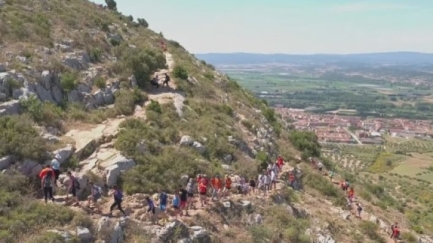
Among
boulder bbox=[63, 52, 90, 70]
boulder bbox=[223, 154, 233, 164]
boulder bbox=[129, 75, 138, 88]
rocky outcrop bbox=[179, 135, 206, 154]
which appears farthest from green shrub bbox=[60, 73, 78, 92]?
boulder bbox=[223, 154, 233, 164]

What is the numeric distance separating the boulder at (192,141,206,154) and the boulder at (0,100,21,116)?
29.4ft

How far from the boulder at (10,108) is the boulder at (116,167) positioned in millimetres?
5546

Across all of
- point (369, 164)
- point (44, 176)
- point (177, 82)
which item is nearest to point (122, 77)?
point (177, 82)

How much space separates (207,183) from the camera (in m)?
22.2

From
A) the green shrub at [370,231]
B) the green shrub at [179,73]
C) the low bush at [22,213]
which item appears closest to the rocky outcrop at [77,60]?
the green shrub at [179,73]

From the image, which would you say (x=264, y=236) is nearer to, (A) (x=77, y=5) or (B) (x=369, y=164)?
(A) (x=77, y=5)

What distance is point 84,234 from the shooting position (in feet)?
55.0

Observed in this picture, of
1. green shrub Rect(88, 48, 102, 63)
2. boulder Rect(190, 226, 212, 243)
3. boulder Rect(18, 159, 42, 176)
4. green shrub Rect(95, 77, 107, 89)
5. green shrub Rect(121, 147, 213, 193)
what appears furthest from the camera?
green shrub Rect(88, 48, 102, 63)

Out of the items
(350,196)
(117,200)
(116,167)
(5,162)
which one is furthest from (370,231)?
(5,162)

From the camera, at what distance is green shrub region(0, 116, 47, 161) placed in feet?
64.5

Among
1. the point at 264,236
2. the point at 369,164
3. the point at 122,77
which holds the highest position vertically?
the point at 122,77

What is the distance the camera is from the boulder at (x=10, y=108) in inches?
873

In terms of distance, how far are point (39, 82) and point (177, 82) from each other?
1125 centimetres

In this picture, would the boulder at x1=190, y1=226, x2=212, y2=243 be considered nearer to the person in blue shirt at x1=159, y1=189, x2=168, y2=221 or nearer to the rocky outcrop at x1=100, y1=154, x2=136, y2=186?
the person in blue shirt at x1=159, y1=189, x2=168, y2=221
